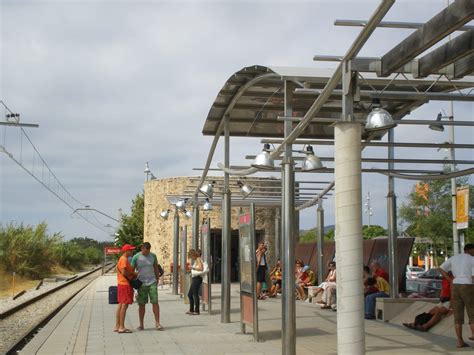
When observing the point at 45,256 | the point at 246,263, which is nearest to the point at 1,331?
the point at 246,263

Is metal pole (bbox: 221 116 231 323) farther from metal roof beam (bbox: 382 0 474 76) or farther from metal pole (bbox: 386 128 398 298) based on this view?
metal roof beam (bbox: 382 0 474 76)

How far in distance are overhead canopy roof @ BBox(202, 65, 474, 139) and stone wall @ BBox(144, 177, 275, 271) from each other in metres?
17.5

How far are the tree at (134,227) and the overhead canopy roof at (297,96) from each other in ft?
144

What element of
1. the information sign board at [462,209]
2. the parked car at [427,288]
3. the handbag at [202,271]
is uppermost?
the information sign board at [462,209]

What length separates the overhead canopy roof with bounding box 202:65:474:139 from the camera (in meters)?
10.0

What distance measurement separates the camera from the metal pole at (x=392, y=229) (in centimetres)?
1452

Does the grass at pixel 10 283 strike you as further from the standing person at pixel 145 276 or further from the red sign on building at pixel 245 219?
the red sign on building at pixel 245 219

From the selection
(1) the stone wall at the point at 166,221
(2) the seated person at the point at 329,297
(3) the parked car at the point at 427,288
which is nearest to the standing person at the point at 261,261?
(2) the seated person at the point at 329,297

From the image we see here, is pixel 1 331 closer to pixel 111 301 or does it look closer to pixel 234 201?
pixel 111 301

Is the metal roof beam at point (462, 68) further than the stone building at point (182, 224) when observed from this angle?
No

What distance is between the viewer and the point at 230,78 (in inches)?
492

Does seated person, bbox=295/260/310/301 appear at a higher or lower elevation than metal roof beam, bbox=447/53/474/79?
lower

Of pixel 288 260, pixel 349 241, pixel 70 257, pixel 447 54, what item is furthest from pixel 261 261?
pixel 70 257

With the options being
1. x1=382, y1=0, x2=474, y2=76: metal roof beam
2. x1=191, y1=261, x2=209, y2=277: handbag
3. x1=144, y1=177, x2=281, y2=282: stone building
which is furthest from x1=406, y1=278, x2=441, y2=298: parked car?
x1=144, y1=177, x2=281, y2=282: stone building
